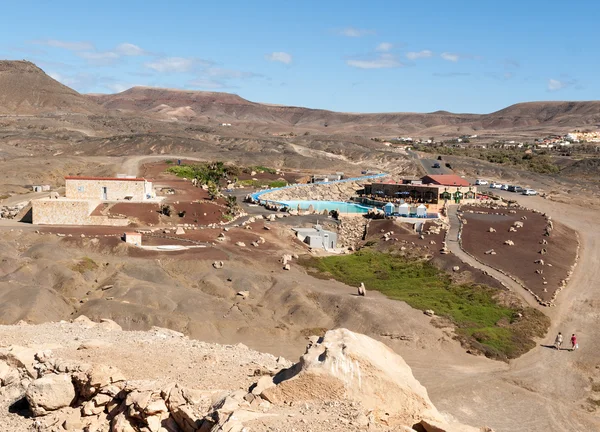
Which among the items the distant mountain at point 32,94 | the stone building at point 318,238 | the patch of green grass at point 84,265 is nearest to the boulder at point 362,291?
the stone building at point 318,238

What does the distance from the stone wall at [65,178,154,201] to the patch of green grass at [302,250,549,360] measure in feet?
54.9

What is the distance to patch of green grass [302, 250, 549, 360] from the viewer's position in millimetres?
30750

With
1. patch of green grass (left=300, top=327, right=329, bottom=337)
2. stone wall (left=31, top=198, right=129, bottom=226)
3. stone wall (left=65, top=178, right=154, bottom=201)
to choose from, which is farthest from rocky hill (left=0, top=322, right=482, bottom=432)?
stone wall (left=65, top=178, right=154, bottom=201)

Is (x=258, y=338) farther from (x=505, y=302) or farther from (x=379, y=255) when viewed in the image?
(x=379, y=255)

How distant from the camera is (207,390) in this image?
1287 centimetres

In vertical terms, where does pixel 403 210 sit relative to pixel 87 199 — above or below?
below

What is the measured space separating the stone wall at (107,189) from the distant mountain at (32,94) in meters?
125

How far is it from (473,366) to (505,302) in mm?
8969

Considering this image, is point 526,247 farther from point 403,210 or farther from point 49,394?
point 49,394

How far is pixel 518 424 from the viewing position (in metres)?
22.3

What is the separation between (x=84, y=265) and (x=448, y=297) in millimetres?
20957

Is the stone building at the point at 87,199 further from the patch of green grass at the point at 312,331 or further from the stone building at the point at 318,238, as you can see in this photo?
the patch of green grass at the point at 312,331

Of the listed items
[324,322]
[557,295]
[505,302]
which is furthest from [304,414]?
[557,295]

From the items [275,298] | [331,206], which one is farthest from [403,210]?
[275,298]
